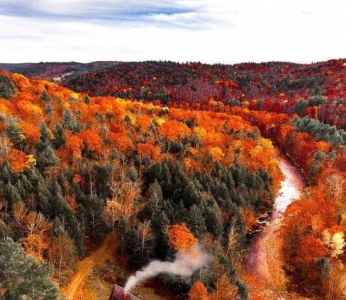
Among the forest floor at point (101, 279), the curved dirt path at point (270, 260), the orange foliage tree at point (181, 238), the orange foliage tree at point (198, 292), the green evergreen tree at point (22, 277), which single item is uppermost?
the green evergreen tree at point (22, 277)

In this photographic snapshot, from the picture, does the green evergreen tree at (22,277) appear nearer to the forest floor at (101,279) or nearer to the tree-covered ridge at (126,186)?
the tree-covered ridge at (126,186)

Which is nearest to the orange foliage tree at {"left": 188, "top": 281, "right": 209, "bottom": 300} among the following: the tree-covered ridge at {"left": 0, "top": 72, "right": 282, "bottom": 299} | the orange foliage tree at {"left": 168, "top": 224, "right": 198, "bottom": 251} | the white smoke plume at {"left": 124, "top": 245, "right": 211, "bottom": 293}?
the tree-covered ridge at {"left": 0, "top": 72, "right": 282, "bottom": 299}

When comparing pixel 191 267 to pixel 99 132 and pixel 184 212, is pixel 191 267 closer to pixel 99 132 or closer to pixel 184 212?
pixel 184 212

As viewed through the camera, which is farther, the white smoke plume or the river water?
the river water

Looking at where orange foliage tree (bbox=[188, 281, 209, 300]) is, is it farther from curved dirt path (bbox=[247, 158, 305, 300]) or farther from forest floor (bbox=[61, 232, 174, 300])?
curved dirt path (bbox=[247, 158, 305, 300])

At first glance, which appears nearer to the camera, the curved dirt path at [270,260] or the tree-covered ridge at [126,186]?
Result: the tree-covered ridge at [126,186]

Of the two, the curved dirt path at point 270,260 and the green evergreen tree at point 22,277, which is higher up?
the green evergreen tree at point 22,277

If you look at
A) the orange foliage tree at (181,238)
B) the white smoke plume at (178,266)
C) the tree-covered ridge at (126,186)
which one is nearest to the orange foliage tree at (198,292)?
the tree-covered ridge at (126,186)

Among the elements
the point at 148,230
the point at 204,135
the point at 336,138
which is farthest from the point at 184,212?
the point at 336,138
